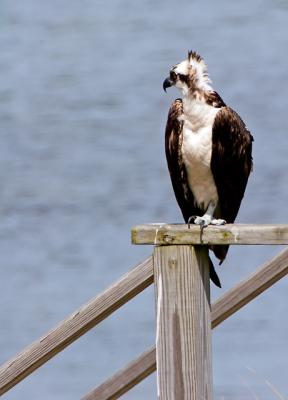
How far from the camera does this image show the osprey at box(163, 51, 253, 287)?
5.83m

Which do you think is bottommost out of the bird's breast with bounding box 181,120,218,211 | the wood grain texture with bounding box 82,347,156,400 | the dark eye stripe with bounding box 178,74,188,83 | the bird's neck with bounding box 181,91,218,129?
the wood grain texture with bounding box 82,347,156,400

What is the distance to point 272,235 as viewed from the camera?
12.9 ft

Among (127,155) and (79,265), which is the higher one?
(127,155)

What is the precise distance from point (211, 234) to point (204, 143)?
188cm

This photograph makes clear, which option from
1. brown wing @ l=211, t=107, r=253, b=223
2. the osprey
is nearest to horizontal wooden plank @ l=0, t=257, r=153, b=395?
the osprey

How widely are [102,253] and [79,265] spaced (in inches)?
10.5

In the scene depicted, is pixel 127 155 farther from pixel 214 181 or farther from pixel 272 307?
pixel 214 181

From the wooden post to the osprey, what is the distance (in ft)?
5.64

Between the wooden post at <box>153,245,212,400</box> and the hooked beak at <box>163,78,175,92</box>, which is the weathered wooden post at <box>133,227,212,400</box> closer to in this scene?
the wooden post at <box>153,245,212,400</box>

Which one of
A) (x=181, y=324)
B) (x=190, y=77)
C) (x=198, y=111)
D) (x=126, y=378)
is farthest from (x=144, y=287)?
(x=190, y=77)

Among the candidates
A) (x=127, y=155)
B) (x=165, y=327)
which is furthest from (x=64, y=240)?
Answer: (x=165, y=327)

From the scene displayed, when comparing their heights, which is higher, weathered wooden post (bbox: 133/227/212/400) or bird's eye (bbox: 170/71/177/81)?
bird's eye (bbox: 170/71/177/81)

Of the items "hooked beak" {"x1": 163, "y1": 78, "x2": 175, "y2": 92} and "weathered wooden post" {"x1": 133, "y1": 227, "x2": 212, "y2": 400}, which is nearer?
"weathered wooden post" {"x1": 133, "y1": 227, "x2": 212, "y2": 400}

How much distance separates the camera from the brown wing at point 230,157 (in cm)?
580
